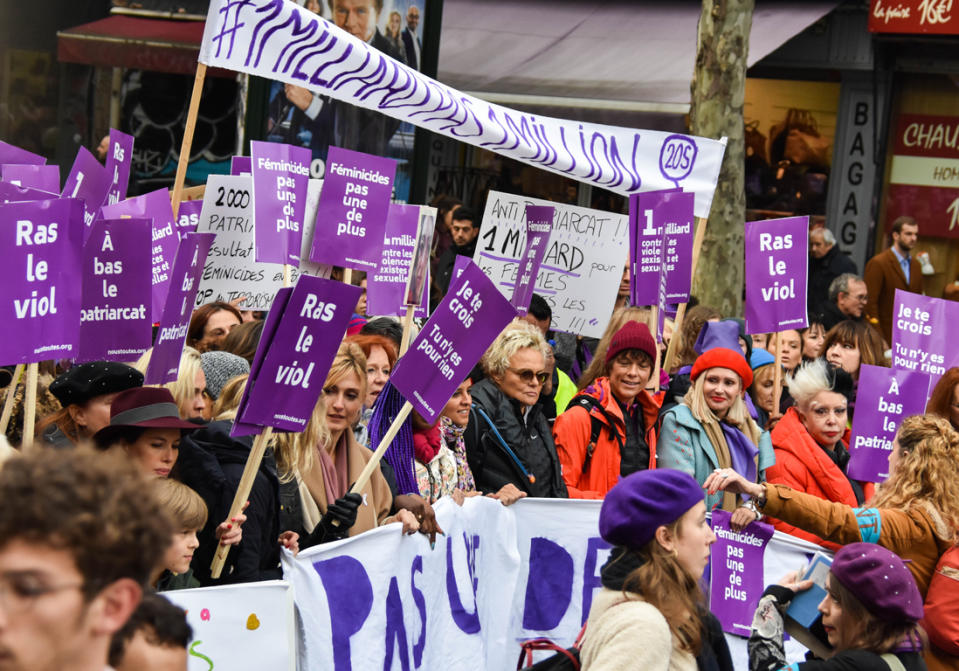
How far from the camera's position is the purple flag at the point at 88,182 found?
5.99m

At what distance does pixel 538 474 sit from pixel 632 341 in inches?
33.6

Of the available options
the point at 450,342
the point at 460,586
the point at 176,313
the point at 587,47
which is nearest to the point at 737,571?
the point at 460,586

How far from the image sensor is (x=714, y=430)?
6273 millimetres

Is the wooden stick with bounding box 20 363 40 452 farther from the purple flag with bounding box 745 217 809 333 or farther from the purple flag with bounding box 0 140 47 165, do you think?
the purple flag with bounding box 745 217 809 333

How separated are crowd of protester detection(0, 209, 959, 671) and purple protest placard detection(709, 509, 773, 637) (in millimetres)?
136

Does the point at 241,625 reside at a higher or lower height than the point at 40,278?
lower

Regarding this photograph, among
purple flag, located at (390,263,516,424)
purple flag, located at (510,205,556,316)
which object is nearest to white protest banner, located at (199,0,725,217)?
purple flag, located at (510,205,556,316)

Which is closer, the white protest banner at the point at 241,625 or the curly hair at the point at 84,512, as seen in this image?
the curly hair at the point at 84,512

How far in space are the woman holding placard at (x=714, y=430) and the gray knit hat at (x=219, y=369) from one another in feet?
6.55

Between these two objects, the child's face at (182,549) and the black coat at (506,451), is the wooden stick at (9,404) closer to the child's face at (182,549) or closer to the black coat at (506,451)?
the child's face at (182,549)

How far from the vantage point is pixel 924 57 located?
15164mm

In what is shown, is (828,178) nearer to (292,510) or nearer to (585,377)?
(585,377)

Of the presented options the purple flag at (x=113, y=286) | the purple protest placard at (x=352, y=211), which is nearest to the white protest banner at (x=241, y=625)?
the purple flag at (x=113, y=286)

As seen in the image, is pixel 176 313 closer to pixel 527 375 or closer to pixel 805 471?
pixel 527 375
